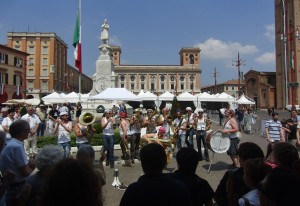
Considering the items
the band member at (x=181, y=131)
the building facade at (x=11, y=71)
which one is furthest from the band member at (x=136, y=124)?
the building facade at (x=11, y=71)

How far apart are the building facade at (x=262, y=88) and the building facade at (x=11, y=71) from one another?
51.9 meters

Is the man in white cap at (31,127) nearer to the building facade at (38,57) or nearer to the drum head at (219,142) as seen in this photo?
the drum head at (219,142)

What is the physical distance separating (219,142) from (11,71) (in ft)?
170

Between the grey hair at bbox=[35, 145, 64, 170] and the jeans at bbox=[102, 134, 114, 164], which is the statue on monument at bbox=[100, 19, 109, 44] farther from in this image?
the grey hair at bbox=[35, 145, 64, 170]

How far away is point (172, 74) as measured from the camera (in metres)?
113

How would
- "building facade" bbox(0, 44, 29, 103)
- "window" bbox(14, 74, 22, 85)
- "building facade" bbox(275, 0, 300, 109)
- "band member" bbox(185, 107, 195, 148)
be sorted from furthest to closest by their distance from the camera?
"building facade" bbox(275, 0, 300, 109), "window" bbox(14, 74, 22, 85), "building facade" bbox(0, 44, 29, 103), "band member" bbox(185, 107, 195, 148)

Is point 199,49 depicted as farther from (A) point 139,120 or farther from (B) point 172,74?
(A) point 139,120

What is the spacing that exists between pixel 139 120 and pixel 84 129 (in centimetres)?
235

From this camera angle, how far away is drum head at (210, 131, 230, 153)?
319 inches

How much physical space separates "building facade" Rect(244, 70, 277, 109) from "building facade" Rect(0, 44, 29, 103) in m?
51.9

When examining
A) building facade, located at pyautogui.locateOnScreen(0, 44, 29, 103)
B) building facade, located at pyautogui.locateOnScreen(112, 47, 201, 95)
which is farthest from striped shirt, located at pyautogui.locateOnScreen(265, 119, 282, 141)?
building facade, located at pyautogui.locateOnScreen(112, 47, 201, 95)

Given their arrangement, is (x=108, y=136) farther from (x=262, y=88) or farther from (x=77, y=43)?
(x=262, y=88)

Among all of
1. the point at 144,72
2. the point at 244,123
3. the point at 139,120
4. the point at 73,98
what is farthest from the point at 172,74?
the point at 139,120

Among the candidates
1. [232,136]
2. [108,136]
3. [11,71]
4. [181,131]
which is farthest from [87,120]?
[11,71]
